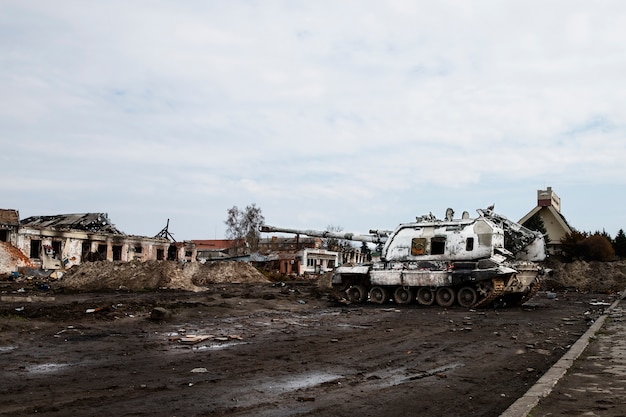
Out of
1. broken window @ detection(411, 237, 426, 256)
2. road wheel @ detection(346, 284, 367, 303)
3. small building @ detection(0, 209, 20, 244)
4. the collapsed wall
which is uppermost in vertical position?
small building @ detection(0, 209, 20, 244)

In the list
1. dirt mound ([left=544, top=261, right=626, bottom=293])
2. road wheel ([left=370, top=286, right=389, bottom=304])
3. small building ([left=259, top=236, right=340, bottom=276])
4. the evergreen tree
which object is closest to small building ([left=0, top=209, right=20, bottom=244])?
small building ([left=259, top=236, right=340, bottom=276])

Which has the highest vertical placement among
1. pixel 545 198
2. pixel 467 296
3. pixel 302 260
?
pixel 545 198

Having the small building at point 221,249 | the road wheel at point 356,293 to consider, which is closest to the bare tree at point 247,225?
the small building at point 221,249

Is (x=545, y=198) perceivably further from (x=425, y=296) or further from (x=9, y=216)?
(x=9, y=216)

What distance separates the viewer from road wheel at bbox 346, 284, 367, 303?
2367 centimetres

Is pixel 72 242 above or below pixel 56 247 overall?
above

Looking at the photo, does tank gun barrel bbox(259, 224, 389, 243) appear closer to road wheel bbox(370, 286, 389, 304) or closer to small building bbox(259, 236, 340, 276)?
road wheel bbox(370, 286, 389, 304)

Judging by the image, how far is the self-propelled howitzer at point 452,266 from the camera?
20.5 meters

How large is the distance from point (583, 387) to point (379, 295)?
653 inches

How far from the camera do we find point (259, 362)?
8.44 m

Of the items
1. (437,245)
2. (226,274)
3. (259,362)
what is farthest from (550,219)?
(259,362)

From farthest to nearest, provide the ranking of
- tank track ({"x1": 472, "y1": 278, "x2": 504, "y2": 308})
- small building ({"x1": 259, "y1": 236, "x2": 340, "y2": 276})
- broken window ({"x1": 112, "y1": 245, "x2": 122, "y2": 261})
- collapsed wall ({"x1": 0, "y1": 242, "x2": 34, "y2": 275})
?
1. small building ({"x1": 259, "y1": 236, "x2": 340, "y2": 276})
2. broken window ({"x1": 112, "y1": 245, "x2": 122, "y2": 261})
3. collapsed wall ({"x1": 0, "y1": 242, "x2": 34, "y2": 275})
4. tank track ({"x1": 472, "y1": 278, "x2": 504, "y2": 308})

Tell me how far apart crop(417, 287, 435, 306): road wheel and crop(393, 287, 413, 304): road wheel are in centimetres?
38

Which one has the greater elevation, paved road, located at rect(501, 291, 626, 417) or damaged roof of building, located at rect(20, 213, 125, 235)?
damaged roof of building, located at rect(20, 213, 125, 235)
